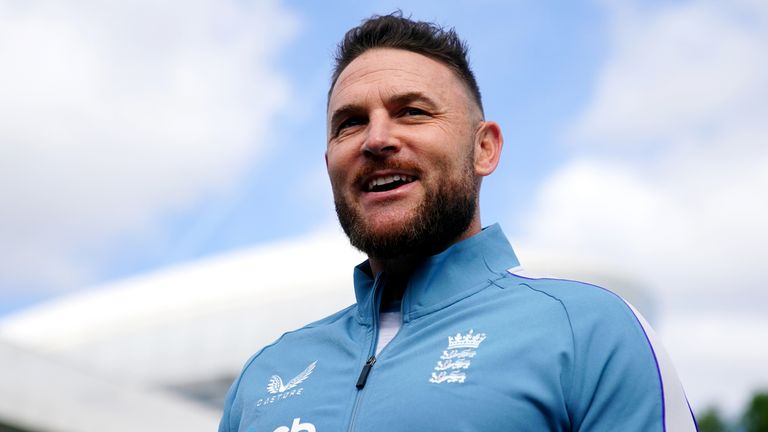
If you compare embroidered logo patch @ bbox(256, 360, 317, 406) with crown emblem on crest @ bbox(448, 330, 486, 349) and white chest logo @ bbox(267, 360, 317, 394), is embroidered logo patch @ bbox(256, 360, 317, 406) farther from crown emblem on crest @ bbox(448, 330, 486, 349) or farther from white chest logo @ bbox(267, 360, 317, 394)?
crown emblem on crest @ bbox(448, 330, 486, 349)

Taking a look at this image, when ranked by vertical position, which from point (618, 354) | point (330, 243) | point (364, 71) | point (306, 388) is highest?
point (330, 243)

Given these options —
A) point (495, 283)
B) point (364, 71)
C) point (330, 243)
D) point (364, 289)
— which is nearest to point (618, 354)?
point (495, 283)

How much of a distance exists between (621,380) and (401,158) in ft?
2.40

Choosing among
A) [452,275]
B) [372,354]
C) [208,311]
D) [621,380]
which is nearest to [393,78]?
[452,275]

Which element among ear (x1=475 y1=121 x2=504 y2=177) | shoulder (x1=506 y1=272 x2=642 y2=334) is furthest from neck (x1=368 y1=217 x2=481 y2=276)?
shoulder (x1=506 y1=272 x2=642 y2=334)

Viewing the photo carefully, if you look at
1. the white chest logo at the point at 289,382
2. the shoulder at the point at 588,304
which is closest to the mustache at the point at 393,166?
the shoulder at the point at 588,304

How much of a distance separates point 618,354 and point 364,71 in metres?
1.01

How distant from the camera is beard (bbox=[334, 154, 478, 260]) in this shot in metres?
2.46

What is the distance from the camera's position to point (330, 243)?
45.1 meters

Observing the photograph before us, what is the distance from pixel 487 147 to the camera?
2.75m

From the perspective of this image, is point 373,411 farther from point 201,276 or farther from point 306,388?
point 201,276

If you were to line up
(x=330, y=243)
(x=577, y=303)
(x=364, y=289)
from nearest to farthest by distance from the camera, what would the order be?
(x=577, y=303)
(x=364, y=289)
(x=330, y=243)

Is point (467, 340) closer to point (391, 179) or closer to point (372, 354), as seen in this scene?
point (372, 354)

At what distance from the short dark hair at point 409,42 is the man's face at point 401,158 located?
0.22 feet
